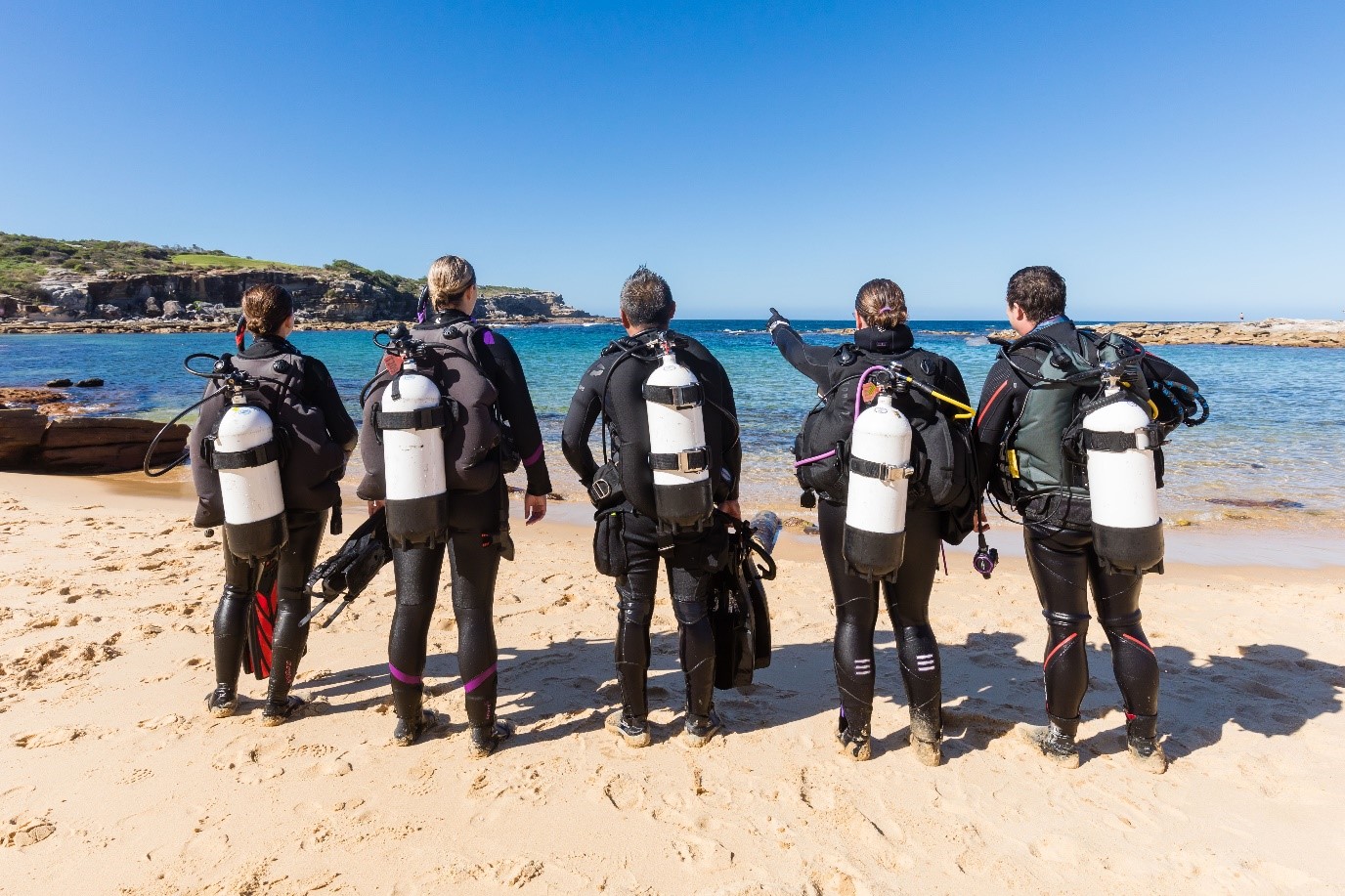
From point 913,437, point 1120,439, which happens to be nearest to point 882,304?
point 913,437

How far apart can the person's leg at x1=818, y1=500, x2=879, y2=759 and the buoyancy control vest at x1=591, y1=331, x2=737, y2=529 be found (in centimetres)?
60

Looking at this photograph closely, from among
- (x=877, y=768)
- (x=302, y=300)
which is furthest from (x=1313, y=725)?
(x=302, y=300)

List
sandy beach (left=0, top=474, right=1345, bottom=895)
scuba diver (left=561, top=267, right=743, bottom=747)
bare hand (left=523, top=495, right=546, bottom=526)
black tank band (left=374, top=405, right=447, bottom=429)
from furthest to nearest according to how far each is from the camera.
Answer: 1. bare hand (left=523, top=495, right=546, bottom=526)
2. scuba diver (left=561, top=267, right=743, bottom=747)
3. black tank band (left=374, top=405, right=447, bottom=429)
4. sandy beach (left=0, top=474, right=1345, bottom=895)

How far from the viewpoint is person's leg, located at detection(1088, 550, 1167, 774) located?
3197 mm

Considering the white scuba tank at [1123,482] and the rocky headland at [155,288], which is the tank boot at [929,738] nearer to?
the white scuba tank at [1123,482]

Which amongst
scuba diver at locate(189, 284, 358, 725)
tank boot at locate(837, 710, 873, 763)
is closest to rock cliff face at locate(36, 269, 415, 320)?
scuba diver at locate(189, 284, 358, 725)

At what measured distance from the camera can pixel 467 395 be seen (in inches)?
123

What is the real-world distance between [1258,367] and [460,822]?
4247 cm

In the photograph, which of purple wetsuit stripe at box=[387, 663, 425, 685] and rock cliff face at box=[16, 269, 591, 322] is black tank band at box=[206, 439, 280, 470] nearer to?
purple wetsuit stripe at box=[387, 663, 425, 685]

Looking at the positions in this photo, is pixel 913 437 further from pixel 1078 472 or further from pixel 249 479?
pixel 249 479

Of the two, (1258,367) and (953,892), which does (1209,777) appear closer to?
(953,892)

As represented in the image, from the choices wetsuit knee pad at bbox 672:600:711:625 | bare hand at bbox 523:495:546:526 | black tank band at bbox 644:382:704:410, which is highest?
black tank band at bbox 644:382:704:410

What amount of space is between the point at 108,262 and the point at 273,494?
102m

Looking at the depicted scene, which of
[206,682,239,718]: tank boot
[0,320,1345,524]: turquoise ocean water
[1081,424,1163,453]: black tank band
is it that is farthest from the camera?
[0,320,1345,524]: turquoise ocean water
